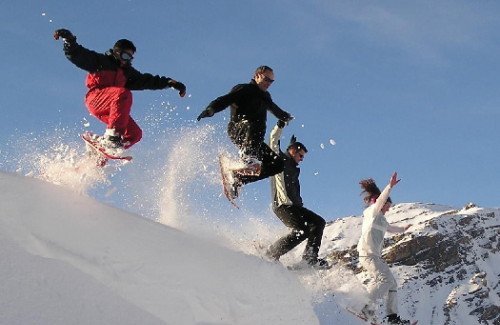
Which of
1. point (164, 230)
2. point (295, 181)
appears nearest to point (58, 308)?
point (164, 230)

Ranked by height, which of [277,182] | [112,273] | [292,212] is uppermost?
[277,182]

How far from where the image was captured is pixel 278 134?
8.12 meters

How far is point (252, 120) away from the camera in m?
7.50

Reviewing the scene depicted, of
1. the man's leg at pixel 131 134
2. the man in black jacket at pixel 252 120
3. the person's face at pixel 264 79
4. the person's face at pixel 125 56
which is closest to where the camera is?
the man's leg at pixel 131 134

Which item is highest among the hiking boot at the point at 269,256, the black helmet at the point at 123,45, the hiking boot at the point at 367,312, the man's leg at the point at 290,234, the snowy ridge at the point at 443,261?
the snowy ridge at the point at 443,261

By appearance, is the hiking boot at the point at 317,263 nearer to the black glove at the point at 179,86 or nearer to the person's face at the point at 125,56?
the black glove at the point at 179,86

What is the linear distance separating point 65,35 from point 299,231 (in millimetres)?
3603

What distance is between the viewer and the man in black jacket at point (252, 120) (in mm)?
7512

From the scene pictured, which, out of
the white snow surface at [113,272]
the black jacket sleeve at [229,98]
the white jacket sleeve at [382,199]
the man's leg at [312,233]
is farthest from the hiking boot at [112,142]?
the white jacket sleeve at [382,199]

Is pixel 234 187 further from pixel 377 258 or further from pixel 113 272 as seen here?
pixel 113 272

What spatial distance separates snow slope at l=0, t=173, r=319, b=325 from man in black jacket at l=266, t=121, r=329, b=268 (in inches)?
74.6

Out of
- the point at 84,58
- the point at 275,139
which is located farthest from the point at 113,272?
the point at 275,139

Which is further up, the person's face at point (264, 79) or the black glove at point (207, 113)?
the person's face at point (264, 79)

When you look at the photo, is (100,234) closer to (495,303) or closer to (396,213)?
(495,303)
